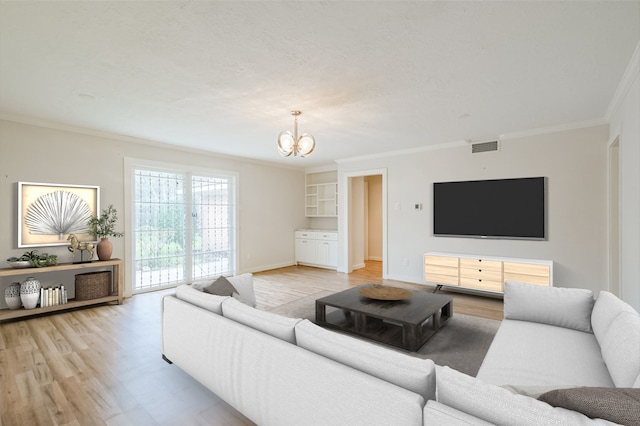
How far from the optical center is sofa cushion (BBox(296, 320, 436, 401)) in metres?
1.21

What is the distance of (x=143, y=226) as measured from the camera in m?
5.25

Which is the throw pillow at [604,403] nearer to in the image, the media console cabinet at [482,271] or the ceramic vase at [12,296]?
the media console cabinet at [482,271]

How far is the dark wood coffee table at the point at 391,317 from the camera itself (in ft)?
9.44

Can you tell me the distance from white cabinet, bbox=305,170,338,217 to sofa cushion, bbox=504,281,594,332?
5263 mm

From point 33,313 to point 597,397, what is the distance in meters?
5.24

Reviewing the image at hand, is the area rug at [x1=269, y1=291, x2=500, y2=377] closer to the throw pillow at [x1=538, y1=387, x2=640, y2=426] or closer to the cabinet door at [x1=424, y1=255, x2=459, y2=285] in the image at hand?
the cabinet door at [x1=424, y1=255, x2=459, y2=285]

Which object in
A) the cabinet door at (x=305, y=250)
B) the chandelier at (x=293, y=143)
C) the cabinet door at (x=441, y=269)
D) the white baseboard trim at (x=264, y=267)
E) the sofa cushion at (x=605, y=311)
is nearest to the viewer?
the sofa cushion at (x=605, y=311)

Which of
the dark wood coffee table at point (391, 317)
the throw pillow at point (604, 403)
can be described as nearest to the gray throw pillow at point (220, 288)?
the dark wood coffee table at point (391, 317)

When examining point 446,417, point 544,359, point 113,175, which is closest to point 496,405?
point 446,417

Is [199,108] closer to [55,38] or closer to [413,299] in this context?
[55,38]

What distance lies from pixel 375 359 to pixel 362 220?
662 centimetres

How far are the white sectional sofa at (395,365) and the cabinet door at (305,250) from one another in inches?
200

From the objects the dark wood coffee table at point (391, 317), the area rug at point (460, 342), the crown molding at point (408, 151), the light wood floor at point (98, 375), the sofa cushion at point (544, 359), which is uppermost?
the crown molding at point (408, 151)

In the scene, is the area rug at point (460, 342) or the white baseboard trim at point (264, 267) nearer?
the area rug at point (460, 342)
